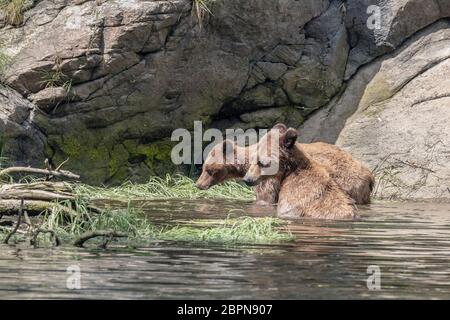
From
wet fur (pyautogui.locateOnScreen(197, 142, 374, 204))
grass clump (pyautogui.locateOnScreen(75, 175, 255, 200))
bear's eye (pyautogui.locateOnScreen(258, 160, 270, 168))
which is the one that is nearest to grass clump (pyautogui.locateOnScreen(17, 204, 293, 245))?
bear's eye (pyautogui.locateOnScreen(258, 160, 270, 168))

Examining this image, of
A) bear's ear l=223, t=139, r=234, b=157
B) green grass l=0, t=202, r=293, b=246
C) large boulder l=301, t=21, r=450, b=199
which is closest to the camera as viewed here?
green grass l=0, t=202, r=293, b=246

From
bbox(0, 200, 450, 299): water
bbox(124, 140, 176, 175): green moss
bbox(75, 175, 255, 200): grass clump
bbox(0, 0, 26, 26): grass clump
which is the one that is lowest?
bbox(0, 200, 450, 299): water

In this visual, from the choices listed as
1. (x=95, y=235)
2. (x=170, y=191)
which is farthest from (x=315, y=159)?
(x=95, y=235)

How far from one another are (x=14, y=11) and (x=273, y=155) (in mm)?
5235

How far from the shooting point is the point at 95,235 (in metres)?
10.8

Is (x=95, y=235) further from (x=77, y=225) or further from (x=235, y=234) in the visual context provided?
(x=235, y=234)

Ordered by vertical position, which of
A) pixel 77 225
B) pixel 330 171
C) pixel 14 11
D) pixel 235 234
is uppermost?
pixel 14 11

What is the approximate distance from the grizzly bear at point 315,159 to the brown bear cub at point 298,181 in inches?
17.0

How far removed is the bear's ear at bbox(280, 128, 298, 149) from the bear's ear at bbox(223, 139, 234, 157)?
2.08m

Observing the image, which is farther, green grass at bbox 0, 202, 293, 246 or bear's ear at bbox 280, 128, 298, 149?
bear's ear at bbox 280, 128, 298, 149

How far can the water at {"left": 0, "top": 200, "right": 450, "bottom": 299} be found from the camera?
8625 mm

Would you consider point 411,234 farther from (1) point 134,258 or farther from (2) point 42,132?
(2) point 42,132

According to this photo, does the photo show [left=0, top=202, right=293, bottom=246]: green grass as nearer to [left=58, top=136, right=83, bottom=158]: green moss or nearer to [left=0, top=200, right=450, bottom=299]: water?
[left=0, top=200, right=450, bottom=299]: water

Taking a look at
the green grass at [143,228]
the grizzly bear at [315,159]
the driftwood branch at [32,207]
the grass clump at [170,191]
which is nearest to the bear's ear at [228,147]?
the grizzly bear at [315,159]
